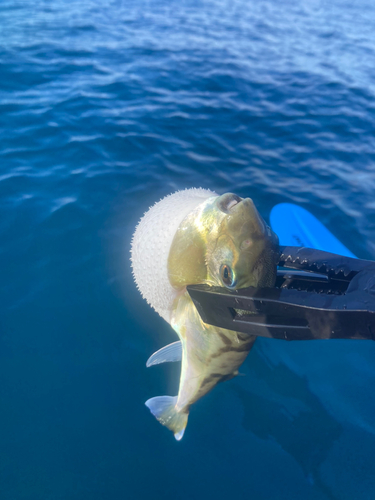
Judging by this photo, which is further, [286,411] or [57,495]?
[286,411]

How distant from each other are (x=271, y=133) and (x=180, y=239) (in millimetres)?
6333

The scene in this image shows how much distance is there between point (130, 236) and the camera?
5203mm

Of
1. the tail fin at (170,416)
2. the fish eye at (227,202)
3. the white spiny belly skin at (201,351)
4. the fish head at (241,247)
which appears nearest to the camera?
the fish head at (241,247)

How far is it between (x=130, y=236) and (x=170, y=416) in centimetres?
256

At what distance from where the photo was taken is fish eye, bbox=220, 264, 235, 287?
2.43m

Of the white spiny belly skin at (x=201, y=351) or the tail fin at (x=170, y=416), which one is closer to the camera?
the white spiny belly skin at (x=201, y=351)

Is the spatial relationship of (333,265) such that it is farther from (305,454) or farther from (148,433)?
(148,433)

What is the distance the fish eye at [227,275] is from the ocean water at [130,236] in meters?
1.78

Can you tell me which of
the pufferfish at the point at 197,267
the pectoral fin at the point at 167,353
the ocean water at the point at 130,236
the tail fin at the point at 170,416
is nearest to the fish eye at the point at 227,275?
the pufferfish at the point at 197,267

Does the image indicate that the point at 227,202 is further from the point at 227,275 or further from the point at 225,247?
the point at 227,275

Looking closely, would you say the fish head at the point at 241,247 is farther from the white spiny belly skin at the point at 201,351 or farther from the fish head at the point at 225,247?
the white spiny belly skin at the point at 201,351

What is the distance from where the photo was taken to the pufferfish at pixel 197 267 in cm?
238

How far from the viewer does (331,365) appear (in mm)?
4133

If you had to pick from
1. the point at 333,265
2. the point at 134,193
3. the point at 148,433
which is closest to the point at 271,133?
the point at 134,193
